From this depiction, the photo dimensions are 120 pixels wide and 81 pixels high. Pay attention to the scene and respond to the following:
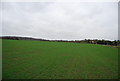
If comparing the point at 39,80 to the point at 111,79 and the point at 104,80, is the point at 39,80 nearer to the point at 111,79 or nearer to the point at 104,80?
the point at 104,80

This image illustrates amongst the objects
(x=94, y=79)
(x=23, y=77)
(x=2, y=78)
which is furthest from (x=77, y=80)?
(x=2, y=78)

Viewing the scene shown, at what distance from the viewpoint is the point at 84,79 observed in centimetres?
334

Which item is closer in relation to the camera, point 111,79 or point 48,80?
point 48,80

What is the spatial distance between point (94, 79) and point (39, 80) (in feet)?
7.42

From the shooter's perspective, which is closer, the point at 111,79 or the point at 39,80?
the point at 39,80

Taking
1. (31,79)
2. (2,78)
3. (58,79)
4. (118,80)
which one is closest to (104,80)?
(118,80)

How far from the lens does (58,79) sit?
3330mm

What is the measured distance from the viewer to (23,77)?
338 centimetres

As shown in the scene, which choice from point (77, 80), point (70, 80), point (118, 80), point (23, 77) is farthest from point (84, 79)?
point (23, 77)

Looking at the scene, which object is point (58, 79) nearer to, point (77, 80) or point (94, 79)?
point (77, 80)

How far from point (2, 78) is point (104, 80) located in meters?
4.20

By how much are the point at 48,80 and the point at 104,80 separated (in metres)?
2.30

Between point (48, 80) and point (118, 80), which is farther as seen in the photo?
point (118, 80)

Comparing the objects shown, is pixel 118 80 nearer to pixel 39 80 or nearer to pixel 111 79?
pixel 111 79
